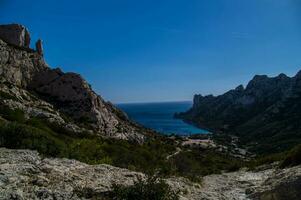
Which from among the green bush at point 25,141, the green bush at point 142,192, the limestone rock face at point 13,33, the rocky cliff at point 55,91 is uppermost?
the limestone rock face at point 13,33

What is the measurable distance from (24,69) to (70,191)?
86126mm

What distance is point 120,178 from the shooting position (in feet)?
58.0

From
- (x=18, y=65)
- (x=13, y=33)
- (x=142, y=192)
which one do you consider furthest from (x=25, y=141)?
(x=13, y=33)

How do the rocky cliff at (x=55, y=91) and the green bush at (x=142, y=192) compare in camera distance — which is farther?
the rocky cliff at (x=55, y=91)

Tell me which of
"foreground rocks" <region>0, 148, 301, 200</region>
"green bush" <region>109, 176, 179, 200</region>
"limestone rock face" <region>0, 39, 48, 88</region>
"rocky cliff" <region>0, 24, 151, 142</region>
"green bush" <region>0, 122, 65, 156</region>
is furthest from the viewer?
"limestone rock face" <region>0, 39, 48, 88</region>

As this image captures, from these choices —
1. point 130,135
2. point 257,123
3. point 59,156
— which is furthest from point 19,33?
point 257,123

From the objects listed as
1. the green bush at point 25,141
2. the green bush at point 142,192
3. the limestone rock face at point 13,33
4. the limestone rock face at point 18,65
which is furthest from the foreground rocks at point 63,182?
the limestone rock face at point 13,33

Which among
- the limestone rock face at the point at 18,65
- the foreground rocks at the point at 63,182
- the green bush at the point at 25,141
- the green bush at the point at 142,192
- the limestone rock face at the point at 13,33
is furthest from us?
the limestone rock face at the point at 13,33

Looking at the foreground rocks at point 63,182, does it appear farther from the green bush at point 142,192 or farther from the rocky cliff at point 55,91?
the rocky cliff at point 55,91

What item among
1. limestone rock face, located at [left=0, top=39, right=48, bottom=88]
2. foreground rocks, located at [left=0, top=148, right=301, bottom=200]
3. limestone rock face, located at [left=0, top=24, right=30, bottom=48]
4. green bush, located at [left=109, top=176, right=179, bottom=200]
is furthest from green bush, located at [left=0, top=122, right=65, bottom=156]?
limestone rock face, located at [left=0, top=24, right=30, bottom=48]

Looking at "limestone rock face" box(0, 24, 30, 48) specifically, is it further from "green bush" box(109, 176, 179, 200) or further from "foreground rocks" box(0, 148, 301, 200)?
"green bush" box(109, 176, 179, 200)

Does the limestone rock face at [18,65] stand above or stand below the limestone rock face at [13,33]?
below

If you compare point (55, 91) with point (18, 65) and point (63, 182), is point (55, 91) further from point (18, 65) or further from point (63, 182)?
point (63, 182)

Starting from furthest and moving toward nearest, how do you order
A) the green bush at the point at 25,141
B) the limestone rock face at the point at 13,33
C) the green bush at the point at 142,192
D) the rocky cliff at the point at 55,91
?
1. the limestone rock face at the point at 13,33
2. the rocky cliff at the point at 55,91
3. the green bush at the point at 25,141
4. the green bush at the point at 142,192
